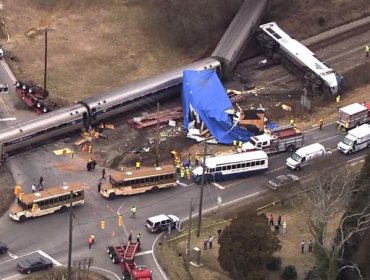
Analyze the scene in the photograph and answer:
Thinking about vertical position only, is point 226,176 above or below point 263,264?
above

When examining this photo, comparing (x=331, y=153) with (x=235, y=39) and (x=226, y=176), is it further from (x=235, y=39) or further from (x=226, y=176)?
(x=235, y=39)

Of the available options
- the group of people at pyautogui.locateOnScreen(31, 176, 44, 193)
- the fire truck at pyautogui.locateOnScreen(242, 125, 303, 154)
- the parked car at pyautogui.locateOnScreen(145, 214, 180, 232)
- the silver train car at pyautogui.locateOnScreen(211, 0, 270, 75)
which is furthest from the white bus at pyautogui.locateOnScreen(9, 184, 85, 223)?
the silver train car at pyautogui.locateOnScreen(211, 0, 270, 75)

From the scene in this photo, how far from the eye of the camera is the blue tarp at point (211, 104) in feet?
265

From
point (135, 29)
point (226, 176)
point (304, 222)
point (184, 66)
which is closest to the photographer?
point (304, 222)

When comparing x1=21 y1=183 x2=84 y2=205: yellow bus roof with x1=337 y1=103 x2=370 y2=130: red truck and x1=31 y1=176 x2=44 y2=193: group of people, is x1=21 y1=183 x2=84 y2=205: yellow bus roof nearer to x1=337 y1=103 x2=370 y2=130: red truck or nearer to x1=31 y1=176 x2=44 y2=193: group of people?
x1=31 y1=176 x2=44 y2=193: group of people

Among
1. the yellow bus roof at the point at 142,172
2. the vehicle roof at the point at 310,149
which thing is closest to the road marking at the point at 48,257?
the yellow bus roof at the point at 142,172

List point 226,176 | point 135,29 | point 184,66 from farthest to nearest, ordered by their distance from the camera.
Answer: point 135,29 < point 184,66 < point 226,176

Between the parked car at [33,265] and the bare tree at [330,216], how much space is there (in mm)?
17445

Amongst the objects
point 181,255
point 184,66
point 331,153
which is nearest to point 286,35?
point 184,66

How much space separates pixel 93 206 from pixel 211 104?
16166 mm

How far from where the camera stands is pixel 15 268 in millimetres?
63781

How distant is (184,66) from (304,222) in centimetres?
2572

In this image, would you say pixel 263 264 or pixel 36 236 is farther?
pixel 36 236

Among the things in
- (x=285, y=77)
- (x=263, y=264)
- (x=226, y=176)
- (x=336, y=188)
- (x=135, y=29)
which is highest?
(x=135, y=29)
